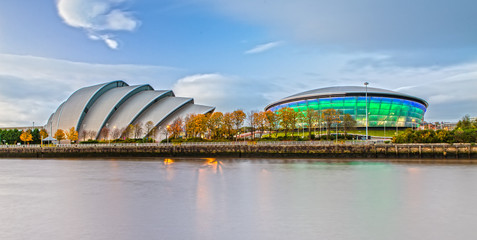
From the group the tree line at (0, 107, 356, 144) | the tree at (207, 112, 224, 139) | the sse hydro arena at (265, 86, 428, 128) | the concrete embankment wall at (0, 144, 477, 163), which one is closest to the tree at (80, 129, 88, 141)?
the tree line at (0, 107, 356, 144)

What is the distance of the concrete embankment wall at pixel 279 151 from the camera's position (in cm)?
3381

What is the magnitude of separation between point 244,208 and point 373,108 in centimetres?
6608

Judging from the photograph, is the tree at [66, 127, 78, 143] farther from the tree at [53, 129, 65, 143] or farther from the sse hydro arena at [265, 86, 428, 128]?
the sse hydro arena at [265, 86, 428, 128]

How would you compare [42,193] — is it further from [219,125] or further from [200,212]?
[219,125]

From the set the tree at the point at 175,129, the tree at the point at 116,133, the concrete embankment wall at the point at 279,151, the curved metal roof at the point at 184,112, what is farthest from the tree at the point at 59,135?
the tree at the point at 175,129

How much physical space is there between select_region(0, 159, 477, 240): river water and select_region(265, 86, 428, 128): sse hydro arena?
170ft

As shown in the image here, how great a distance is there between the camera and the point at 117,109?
77062 millimetres

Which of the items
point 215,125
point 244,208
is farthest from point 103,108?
point 244,208

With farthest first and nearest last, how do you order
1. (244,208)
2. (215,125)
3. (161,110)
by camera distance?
1. (161,110)
2. (215,125)
3. (244,208)

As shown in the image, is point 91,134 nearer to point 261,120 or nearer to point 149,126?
point 149,126

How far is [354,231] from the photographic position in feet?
31.6

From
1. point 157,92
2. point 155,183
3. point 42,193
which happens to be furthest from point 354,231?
point 157,92

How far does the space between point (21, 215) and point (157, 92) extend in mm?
69258

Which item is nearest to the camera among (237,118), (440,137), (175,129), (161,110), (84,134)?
(440,137)
